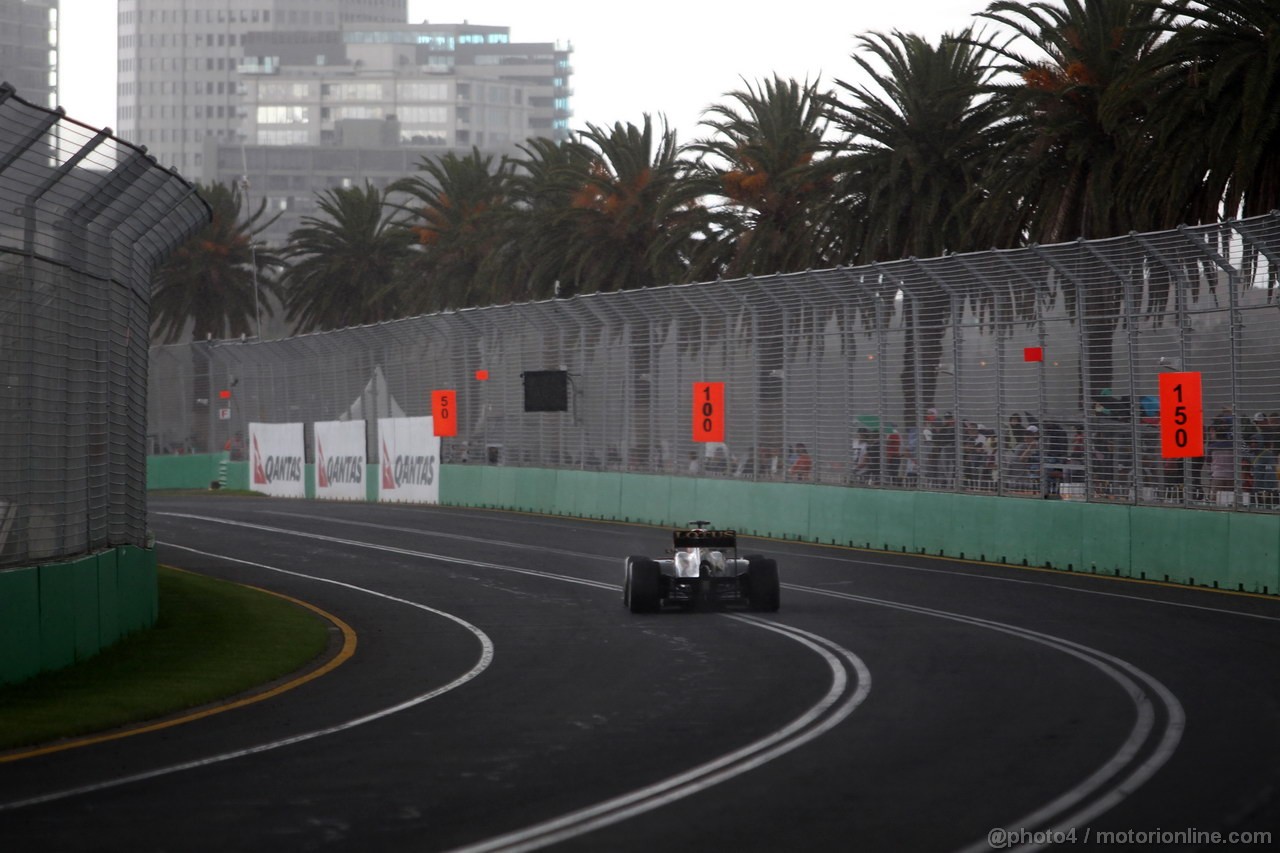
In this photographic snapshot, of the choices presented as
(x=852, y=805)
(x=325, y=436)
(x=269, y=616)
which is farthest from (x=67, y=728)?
(x=325, y=436)

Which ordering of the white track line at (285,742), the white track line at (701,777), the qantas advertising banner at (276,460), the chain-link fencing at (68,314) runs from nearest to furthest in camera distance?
the white track line at (701,777) < the white track line at (285,742) < the chain-link fencing at (68,314) < the qantas advertising banner at (276,460)

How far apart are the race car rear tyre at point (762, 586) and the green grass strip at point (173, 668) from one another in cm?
442

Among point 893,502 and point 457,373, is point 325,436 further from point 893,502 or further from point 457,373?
point 893,502

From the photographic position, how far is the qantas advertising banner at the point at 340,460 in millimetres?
47844

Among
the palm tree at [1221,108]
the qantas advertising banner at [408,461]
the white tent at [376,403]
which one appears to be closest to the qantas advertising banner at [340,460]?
the white tent at [376,403]

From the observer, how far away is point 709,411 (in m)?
33.1

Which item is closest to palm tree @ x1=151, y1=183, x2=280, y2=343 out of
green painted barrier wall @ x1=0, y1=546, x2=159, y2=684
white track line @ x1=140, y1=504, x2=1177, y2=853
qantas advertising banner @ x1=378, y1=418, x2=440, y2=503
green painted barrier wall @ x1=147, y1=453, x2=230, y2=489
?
green painted barrier wall @ x1=147, y1=453, x2=230, y2=489

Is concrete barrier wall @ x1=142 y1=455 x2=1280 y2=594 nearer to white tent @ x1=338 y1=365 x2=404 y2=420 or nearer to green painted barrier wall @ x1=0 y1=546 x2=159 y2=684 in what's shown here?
white tent @ x1=338 y1=365 x2=404 y2=420

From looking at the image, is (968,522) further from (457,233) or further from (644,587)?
(457,233)

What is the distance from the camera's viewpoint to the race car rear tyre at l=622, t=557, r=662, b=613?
18.2 m

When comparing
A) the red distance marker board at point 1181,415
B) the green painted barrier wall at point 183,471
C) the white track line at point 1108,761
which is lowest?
the white track line at point 1108,761

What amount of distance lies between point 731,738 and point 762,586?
24.7 feet

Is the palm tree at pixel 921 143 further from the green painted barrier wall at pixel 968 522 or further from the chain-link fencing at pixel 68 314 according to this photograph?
the chain-link fencing at pixel 68 314

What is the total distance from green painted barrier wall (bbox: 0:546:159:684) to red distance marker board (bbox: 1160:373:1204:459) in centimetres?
1249
